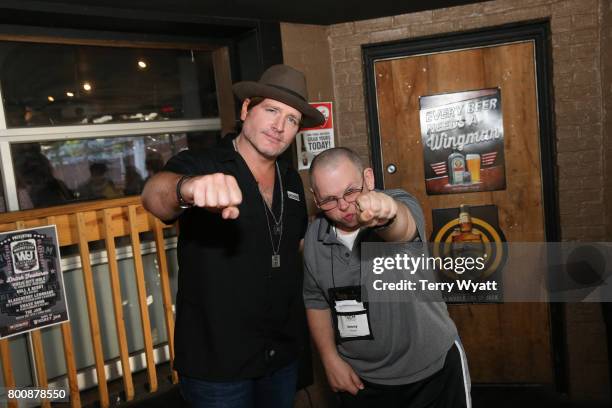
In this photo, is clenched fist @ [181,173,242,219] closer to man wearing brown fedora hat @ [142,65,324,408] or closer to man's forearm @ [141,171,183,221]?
man's forearm @ [141,171,183,221]

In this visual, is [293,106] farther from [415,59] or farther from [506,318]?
[506,318]

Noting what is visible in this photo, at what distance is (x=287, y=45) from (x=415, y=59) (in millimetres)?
880

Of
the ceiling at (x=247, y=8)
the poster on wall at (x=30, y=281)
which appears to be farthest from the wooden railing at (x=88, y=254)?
the ceiling at (x=247, y=8)

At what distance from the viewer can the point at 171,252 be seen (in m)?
3.44

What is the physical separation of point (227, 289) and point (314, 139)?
1740 mm

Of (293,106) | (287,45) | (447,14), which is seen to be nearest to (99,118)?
(287,45)

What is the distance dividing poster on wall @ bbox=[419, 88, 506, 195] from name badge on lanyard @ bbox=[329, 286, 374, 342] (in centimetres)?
175

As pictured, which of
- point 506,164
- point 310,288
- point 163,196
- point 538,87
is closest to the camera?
point 163,196

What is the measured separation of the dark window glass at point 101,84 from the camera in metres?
2.85

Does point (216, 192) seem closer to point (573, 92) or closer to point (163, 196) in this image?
point (163, 196)

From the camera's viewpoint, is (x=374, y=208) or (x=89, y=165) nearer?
(x=374, y=208)

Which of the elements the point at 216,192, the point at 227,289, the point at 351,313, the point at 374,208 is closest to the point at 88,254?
the point at 227,289

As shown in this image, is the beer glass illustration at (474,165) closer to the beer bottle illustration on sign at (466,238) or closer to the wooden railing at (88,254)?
the beer bottle illustration on sign at (466,238)

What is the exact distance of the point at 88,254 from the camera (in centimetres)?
279
